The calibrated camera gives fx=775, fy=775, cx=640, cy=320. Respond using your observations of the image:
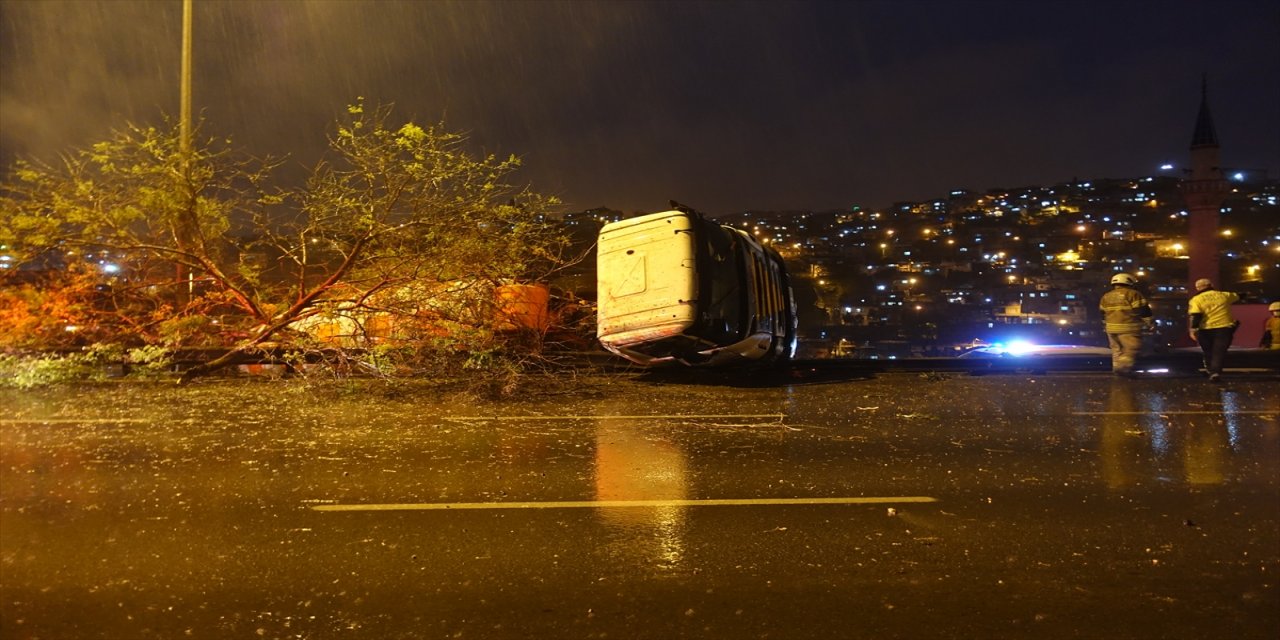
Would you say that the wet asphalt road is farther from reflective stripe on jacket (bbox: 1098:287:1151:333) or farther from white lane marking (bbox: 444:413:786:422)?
reflective stripe on jacket (bbox: 1098:287:1151:333)

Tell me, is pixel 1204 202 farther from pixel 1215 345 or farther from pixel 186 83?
pixel 186 83

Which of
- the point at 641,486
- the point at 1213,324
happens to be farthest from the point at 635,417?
the point at 1213,324

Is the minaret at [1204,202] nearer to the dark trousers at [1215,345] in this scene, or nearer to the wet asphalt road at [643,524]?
the dark trousers at [1215,345]

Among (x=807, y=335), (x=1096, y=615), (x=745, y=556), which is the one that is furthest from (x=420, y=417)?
(x=807, y=335)

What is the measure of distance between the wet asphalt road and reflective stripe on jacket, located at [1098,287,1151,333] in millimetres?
2857

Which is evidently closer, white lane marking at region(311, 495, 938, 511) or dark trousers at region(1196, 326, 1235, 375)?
white lane marking at region(311, 495, 938, 511)

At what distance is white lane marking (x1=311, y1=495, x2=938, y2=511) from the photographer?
558cm

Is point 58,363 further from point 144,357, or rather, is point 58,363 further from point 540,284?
point 540,284

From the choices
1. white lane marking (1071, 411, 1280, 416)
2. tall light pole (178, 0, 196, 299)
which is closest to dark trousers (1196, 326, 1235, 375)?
white lane marking (1071, 411, 1280, 416)

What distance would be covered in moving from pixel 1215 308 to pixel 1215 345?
1.81 ft

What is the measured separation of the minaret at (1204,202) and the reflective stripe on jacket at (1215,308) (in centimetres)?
3194

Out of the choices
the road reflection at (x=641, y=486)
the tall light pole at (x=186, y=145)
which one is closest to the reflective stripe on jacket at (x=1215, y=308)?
the road reflection at (x=641, y=486)

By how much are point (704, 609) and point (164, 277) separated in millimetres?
12005

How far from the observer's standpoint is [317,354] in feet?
39.6
